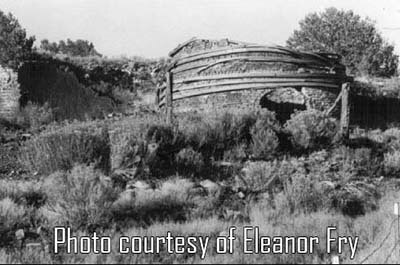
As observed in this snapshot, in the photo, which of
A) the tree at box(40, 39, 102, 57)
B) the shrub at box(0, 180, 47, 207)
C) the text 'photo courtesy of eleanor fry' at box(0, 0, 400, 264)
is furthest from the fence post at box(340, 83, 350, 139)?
the tree at box(40, 39, 102, 57)

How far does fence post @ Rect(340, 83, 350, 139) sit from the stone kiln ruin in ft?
2.30

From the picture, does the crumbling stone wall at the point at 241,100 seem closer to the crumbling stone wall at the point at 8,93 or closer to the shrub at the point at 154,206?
the shrub at the point at 154,206

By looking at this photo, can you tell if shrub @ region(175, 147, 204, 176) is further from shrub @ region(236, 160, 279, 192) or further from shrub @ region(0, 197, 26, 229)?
shrub @ region(0, 197, 26, 229)

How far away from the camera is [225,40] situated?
17.4 metres

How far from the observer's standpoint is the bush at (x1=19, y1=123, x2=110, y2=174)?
40.7 ft

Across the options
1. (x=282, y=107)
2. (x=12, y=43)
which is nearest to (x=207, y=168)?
(x=282, y=107)

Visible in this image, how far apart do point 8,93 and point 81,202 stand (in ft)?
42.8

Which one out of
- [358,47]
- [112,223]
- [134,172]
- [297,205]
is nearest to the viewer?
[112,223]

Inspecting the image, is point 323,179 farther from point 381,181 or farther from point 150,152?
point 150,152

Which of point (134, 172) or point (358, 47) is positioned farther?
point (358, 47)

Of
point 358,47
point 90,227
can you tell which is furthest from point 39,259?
point 358,47

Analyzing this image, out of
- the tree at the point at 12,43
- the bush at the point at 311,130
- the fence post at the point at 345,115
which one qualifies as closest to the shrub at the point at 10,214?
the bush at the point at 311,130

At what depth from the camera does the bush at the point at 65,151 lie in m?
12.4

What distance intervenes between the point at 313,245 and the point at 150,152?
469cm
